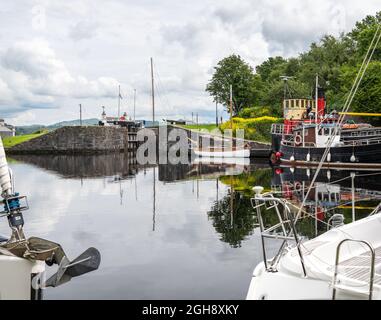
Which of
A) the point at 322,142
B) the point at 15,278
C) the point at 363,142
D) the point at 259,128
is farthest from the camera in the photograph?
the point at 259,128

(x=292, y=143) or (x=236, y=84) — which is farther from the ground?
(x=236, y=84)

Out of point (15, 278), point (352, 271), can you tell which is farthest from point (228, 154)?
point (352, 271)

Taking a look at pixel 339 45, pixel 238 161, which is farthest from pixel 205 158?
pixel 339 45

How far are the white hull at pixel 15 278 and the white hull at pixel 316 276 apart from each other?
12.2 ft

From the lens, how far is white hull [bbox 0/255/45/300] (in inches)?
323

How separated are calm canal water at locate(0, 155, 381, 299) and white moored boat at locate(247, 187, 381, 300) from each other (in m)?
2.86

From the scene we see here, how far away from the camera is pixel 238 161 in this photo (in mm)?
58000

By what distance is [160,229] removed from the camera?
18.5 meters

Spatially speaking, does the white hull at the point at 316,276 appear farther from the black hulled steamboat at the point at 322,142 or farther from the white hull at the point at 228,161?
the white hull at the point at 228,161

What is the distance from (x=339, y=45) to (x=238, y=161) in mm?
32632

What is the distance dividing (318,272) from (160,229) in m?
11.7

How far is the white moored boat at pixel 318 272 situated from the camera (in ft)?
22.4

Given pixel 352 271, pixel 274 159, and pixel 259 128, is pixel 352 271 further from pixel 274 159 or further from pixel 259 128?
pixel 259 128

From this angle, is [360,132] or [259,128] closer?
[360,132]
